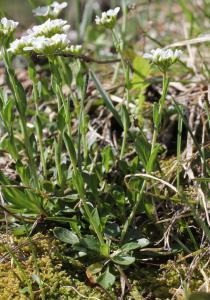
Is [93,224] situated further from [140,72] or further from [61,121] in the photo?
[140,72]

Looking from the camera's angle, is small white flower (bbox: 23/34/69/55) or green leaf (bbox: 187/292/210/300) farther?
small white flower (bbox: 23/34/69/55)

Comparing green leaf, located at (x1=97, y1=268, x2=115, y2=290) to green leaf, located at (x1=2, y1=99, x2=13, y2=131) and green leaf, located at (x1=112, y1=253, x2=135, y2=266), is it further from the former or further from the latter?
green leaf, located at (x1=2, y1=99, x2=13, y2=131)

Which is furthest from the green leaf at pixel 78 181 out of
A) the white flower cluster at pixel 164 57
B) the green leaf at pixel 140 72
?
the green leaf at pixel 140 72

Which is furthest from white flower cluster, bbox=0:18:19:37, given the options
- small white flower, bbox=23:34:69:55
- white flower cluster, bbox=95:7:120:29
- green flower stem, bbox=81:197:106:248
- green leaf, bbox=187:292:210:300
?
green leaf, bbox=187:292:210:300

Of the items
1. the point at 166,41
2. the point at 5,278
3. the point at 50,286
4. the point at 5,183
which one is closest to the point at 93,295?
the point at 50,286

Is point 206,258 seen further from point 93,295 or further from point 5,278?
point 5,278

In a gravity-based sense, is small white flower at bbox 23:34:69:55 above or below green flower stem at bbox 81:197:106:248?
above

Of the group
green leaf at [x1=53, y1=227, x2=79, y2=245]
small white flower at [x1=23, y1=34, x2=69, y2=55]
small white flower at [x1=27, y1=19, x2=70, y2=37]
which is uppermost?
small white flower at [x1=27, y1=19, x2=70, y2=37]
